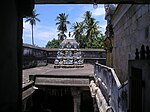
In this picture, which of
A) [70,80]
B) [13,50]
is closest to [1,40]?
[13,50]

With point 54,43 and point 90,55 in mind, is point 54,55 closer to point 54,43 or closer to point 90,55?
point 90,55

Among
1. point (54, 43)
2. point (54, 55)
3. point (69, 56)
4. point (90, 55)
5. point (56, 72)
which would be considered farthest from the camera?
point (54, 43)

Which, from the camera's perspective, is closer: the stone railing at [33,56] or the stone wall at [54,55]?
the stone railing at [33,56]

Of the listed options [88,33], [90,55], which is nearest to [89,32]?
[88,33]

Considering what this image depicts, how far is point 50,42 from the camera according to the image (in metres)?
80.4

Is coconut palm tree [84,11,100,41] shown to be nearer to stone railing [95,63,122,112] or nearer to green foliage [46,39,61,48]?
green foliage [46,39,61,48]

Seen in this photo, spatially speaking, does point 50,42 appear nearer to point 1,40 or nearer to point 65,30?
point 65,30

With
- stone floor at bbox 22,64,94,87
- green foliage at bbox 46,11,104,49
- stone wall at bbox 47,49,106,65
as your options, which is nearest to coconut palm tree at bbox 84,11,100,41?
green foliage at bbox 46,11,104,49

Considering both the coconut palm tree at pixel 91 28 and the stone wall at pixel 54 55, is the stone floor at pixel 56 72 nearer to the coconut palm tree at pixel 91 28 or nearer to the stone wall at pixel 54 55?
the stone wall at pixel 54 55

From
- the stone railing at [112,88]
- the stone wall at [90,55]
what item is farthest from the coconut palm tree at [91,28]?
the stone railing at [112,88]

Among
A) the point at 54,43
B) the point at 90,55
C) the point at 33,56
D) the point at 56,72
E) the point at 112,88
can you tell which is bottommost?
the point at 56,72

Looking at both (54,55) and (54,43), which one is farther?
(54,43)

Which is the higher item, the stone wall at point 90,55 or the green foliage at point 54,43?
the green foliage at point 54,43

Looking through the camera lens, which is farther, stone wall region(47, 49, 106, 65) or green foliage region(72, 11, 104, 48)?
green foliage region(72, 11, 104, 48)
